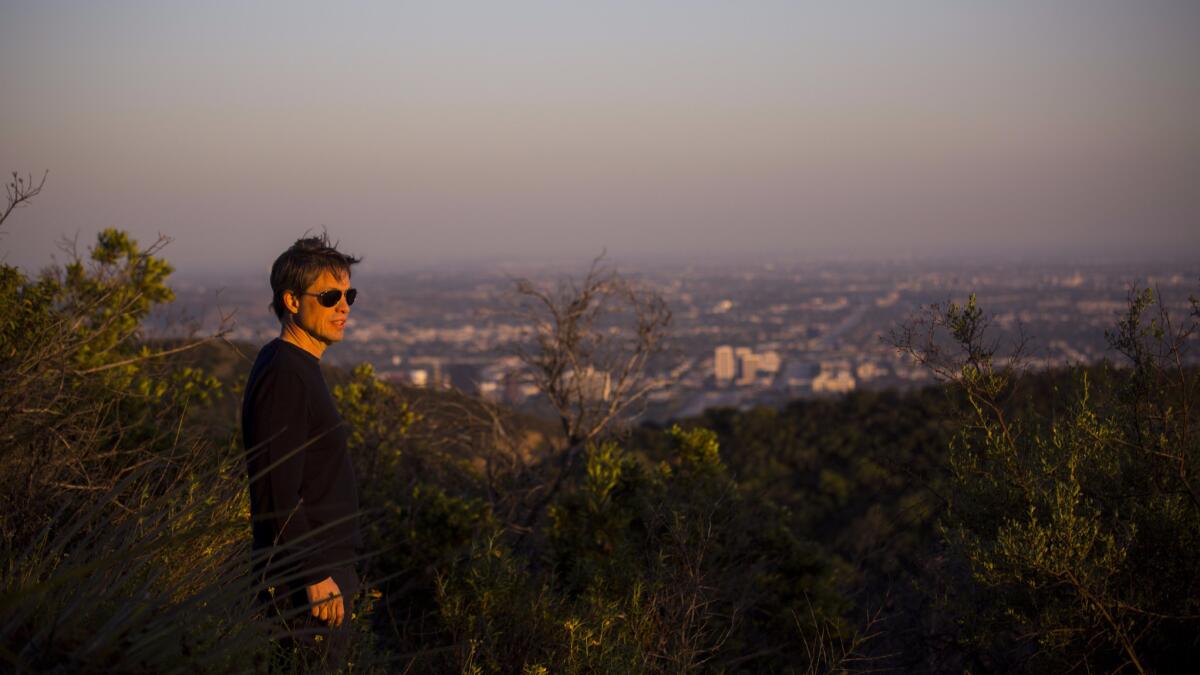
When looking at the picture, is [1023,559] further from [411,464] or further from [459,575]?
[411,464]

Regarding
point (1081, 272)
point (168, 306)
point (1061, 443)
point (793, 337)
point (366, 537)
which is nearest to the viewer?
point (1061, 443)

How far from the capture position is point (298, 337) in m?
2.86

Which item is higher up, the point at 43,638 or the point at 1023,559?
the point at 43,638

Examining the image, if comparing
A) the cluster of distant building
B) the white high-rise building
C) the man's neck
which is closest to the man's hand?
the man's neck

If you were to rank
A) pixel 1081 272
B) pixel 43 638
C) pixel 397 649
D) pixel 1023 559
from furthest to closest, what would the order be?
pixel 1081 272, pixel 397 649, pixel 1023 559, pixel 43 638

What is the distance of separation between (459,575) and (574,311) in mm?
3891

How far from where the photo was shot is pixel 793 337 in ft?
127

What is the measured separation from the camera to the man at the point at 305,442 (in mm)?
2543

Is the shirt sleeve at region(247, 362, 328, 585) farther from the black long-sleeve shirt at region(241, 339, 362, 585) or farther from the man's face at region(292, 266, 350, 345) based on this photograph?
the man's face at region(292, 266, 350, 345)

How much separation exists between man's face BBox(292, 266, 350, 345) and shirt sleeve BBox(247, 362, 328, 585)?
0.82ft

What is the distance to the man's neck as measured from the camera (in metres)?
2.85

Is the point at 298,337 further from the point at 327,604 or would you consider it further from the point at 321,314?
the point at 327,604

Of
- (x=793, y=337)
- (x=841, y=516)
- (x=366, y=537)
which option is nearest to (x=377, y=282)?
(x=793, y=337)

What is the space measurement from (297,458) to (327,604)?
0.46 meters
